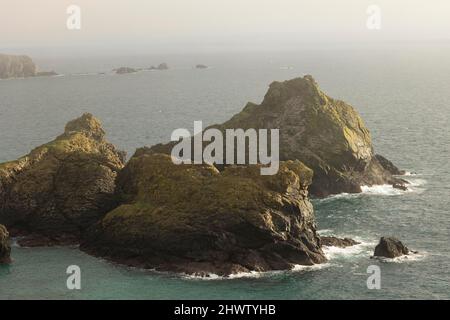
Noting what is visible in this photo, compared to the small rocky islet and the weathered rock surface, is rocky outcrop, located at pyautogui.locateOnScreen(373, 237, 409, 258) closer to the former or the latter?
the weathered rock surface

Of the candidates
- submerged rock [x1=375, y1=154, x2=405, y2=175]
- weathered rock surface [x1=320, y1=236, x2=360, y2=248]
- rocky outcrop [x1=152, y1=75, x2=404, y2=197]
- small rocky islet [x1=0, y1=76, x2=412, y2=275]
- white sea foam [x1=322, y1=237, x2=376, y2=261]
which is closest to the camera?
small rocky islet [x1=0, y1=76, x2=412, y2=275]

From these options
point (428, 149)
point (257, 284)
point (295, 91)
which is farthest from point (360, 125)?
point (257, 284)

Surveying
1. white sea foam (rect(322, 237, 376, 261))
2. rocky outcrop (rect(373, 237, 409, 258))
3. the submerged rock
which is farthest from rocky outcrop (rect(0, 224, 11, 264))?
the submerged rock

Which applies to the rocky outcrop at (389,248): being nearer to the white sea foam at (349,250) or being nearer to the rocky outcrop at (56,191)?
the white sea foam at (349,250)

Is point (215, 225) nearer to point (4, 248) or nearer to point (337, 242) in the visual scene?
point (337, 242)

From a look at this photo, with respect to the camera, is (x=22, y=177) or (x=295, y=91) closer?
(x=22, y=177)
